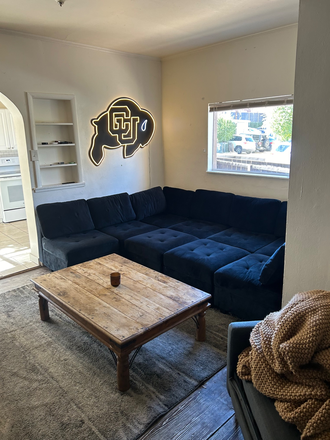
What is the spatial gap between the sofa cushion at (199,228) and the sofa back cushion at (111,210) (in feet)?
2.29

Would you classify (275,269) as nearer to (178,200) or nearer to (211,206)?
(211,206)

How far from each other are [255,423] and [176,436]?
54 centimetres

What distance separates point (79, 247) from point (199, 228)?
4.67 ft

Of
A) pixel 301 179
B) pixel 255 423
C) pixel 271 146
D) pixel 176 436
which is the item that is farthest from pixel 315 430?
pixel 271 146

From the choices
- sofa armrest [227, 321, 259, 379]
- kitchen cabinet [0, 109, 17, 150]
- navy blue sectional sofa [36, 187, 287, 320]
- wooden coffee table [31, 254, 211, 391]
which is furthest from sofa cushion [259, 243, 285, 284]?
kitchen cabinet [0, 109, 17, 150]

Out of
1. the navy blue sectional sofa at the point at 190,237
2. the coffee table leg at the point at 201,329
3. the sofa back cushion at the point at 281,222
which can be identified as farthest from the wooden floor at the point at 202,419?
the sofa back cushion at the point at 281,222

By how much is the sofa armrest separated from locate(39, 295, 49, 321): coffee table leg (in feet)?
5.57

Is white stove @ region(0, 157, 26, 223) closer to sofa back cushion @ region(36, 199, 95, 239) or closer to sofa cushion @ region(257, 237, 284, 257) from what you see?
sofa back cushion @ region(36, 199, 95, 239)

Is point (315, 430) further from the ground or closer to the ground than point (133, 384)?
further from the ground

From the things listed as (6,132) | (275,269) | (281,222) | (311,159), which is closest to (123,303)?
(275,269)

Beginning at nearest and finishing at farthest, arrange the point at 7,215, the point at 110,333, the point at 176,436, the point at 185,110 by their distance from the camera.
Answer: the point at 176,436
the point at 110,333
the point at 185,110
the point at 7,215

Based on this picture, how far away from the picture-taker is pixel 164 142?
16.3ft

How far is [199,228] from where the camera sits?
3939mm

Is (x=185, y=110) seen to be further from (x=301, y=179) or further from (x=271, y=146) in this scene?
(x=301, y=179)
